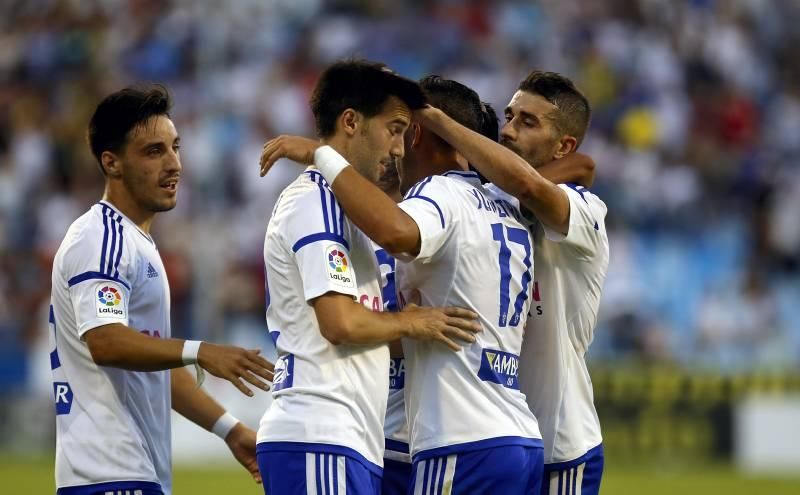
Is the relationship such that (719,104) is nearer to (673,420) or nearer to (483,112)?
(673,420)

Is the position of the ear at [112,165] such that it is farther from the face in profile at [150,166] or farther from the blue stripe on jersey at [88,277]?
the blue stripe on jersey at [88,277]

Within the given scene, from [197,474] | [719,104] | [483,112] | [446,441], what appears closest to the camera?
[446,441]

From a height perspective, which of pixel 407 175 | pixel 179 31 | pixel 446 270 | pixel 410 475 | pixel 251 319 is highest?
pixel 179 31

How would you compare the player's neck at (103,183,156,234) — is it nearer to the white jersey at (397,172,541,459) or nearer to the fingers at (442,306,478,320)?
the white jersey at (397,172,541,459)

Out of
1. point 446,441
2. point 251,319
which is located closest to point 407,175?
point 446,441

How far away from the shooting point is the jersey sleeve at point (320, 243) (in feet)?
18.5

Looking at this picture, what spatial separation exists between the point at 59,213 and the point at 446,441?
15068mm

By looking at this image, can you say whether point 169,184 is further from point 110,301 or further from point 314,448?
point 314,448

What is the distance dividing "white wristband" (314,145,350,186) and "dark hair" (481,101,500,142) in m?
1.13

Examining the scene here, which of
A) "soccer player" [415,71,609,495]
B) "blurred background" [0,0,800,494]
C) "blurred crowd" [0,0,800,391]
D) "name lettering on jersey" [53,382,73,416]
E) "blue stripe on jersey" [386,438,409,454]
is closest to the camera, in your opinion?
"name lettering on jersey" [53,382,73,416]

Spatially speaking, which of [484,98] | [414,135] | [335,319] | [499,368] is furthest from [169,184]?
[484,98]

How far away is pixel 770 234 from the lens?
1959 cm

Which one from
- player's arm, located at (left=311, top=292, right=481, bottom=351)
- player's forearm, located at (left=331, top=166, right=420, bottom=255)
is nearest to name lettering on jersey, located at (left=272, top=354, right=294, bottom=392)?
player's arm, located at (left=311, top=292, right=481, bottom=351)

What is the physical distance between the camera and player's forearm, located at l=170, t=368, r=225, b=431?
23.3ft
